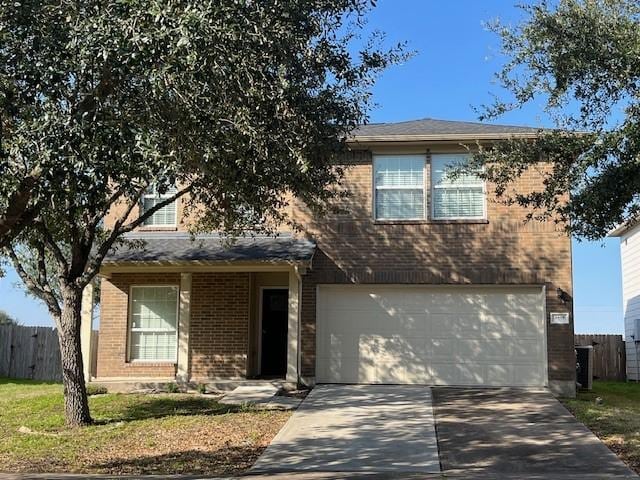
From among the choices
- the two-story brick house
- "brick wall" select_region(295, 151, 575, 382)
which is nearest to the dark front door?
the two-story brick house

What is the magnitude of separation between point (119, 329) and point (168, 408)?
3.76 meters

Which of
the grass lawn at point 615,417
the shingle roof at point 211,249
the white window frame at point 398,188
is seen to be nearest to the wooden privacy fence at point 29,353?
the shingle roof at point 211,249

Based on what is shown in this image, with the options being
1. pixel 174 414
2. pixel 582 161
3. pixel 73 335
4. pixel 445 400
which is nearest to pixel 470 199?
pixel 445 400

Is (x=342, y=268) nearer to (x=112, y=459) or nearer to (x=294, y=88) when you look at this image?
(x=112, y=459)

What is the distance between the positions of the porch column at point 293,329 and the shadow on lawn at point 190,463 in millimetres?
5155

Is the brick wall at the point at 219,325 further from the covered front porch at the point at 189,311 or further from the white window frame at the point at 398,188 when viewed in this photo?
the white window frame at the point at 398,188

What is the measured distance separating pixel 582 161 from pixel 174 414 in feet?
26.4

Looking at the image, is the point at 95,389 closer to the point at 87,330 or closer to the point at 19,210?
the point at 87,330

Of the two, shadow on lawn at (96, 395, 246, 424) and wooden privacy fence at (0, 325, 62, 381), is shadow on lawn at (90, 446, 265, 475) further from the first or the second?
wooden privacy fence at (0, 325, 62, 381)

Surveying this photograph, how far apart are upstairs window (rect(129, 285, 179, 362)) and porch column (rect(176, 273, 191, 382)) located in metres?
0.53

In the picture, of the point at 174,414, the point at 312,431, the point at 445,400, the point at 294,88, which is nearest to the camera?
the point at 294,88

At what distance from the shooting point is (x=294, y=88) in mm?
7410

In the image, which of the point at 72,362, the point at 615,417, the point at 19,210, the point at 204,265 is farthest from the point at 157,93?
the point at 615,417

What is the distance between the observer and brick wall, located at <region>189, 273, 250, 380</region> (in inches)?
629
